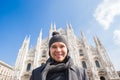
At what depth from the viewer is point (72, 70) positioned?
4.26 feet

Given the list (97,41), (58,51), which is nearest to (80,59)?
(97,41)

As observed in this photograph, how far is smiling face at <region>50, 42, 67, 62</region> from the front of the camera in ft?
4.52

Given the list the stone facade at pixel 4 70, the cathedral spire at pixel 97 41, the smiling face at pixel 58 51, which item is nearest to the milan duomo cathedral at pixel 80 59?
the cathedral spire at pixel 97 41

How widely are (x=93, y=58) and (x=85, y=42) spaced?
390 centimetres

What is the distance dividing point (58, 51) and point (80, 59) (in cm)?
1911

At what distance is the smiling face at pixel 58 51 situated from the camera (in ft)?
4.52

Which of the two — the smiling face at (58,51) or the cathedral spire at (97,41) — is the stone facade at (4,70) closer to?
the cathedral spire at (97,41)

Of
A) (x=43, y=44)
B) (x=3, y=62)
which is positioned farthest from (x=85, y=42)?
(x=3, y=62)

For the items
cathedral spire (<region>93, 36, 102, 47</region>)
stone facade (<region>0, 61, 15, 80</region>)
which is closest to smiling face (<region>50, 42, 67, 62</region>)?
cathedral spire (<region>93, 36, 102, 47</region>)

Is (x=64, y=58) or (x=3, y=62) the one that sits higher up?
(x=3, y=62)

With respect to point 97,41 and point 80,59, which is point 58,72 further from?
point 97,41

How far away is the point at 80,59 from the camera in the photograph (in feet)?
64.5

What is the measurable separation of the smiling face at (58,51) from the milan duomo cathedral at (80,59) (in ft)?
55.8

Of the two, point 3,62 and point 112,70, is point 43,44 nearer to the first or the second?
point 3,62
